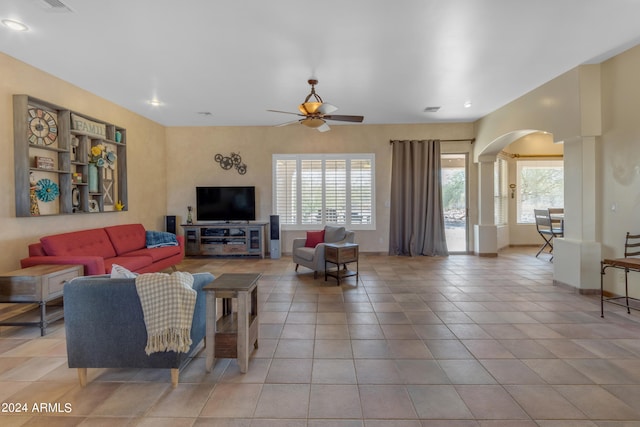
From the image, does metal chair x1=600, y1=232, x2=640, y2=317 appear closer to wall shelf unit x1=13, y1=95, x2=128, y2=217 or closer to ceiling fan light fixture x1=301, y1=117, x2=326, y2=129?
ceiling fan light fixture x1=301, y1=117, x2=326, y2=129

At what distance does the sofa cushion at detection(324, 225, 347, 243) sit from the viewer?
5.76 metres

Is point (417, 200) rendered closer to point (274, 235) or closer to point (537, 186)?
point (274, 235)

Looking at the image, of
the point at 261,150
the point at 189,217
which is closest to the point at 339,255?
the point at 261,150

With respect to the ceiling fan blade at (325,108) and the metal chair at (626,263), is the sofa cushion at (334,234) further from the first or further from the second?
the metal chair at (626,263)

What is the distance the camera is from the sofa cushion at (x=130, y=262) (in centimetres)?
441

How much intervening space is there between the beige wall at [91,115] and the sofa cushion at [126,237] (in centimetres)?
38

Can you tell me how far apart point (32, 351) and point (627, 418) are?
14.9 feet

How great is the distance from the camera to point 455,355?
8.99 ft

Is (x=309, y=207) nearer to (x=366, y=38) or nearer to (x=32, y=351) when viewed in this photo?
(x=366, y=38)

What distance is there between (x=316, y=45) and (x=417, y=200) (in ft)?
15.1

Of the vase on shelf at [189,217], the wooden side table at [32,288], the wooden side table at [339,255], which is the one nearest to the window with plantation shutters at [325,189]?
the vase on shelf at [189,217]

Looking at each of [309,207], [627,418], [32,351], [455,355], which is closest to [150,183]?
[309,207]

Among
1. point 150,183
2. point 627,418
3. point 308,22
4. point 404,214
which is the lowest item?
point 627,418

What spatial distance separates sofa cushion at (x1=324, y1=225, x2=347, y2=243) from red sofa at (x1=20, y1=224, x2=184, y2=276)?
8.98ft
